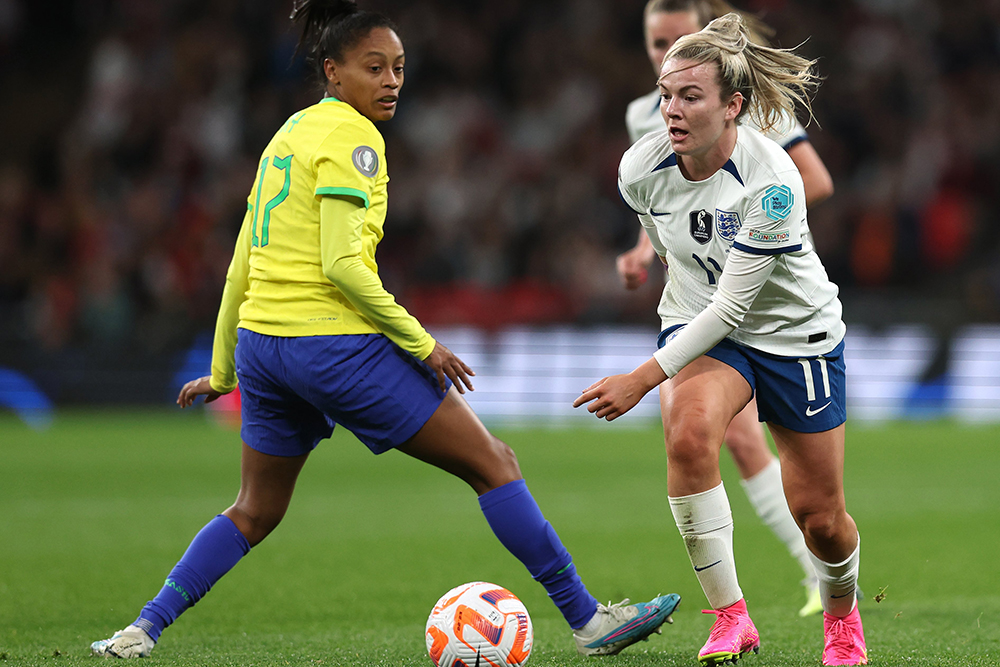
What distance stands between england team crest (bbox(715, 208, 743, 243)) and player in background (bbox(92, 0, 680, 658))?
0.85 m

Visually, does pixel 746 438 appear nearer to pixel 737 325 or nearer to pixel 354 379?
pixel 737 325

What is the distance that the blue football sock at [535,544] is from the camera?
146 inches

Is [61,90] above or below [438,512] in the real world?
above

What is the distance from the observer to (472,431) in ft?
12.0

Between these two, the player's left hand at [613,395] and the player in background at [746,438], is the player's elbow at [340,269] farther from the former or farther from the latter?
the player in background at [746,438]

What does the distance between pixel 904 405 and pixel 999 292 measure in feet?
6.33

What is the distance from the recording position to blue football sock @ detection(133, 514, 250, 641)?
383 centimetres

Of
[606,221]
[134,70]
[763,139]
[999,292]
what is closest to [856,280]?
[999,292]

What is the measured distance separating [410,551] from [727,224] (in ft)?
11.2

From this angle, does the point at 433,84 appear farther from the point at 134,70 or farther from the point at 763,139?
the point at 763,139

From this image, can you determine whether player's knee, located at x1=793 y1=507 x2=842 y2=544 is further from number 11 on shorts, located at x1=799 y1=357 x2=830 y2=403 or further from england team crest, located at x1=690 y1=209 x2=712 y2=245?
england team crest, located at x1=690 y1=209 x2=712 y2=245

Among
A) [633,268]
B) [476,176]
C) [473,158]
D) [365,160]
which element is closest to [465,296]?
[476,176]

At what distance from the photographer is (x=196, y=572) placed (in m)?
3.85

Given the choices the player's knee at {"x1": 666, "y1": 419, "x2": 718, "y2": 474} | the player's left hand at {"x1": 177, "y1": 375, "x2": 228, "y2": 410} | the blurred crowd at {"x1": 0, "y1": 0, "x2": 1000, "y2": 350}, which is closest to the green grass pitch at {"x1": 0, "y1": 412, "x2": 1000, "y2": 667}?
the player's knee at {"x1": 666, "y1": 419, "x2": 718, "y2": 474}
